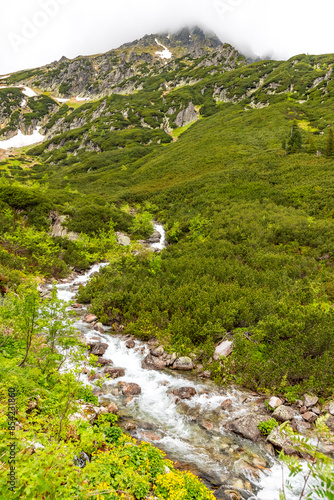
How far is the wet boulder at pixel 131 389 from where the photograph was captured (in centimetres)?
816

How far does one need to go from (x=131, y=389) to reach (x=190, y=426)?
2.22 metres

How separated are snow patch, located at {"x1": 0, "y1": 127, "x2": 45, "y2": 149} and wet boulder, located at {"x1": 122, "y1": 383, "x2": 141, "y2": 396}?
14683 centimetres

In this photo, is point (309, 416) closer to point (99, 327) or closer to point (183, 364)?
point (183, 364)

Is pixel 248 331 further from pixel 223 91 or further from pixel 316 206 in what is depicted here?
pixel 223 91

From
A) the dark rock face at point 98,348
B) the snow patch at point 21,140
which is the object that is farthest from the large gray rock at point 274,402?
the snow patch at point 21,140

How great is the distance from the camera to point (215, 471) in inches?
223

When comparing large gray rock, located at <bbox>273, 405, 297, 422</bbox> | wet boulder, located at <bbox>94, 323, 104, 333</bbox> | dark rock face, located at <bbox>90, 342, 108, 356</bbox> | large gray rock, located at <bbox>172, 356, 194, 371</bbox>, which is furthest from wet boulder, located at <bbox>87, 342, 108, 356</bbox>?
large gray rock, located at <bbox>273, 405, 297, 422</bbox>

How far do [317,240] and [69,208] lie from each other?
2418 centimetres

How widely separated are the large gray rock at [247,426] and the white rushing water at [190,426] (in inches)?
5.7

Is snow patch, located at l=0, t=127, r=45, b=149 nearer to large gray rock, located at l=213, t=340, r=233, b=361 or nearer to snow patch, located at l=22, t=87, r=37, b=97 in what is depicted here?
snow patch, located at l=22, t=87, r=37, b=97

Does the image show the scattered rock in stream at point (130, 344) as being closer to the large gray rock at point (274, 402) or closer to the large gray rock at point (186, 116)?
the large gray rock at point (274, 402)

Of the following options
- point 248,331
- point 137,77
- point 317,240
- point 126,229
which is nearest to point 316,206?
point 317,240

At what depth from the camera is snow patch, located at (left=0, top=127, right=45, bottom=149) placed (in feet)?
411

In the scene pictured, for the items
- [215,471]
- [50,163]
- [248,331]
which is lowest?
[248,331]
